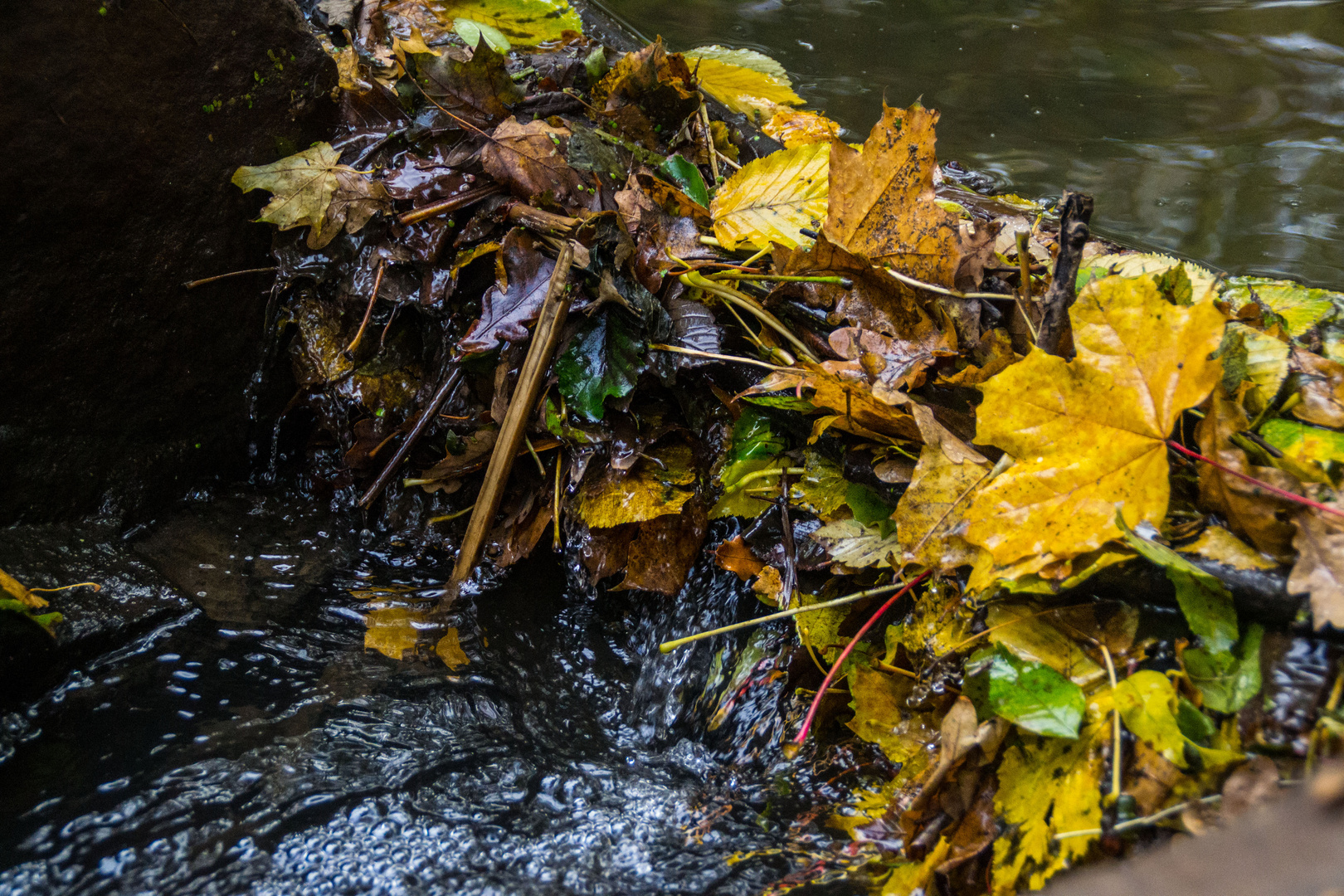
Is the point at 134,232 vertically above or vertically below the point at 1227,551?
above

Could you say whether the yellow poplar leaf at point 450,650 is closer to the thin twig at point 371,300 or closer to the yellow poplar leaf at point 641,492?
the yellow poplar leaf at point 641,492

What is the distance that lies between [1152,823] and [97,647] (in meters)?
1.58

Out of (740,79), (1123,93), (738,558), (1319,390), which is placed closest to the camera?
(1319,390)

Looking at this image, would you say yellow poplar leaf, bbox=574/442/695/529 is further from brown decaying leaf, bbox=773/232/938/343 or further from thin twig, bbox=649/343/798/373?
brown decaying leaf, bbox=773/232/938/343

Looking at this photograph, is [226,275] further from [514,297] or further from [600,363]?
[600,363]

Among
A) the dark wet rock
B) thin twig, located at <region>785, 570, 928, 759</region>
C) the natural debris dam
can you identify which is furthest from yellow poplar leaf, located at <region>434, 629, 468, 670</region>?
the dark wet rock

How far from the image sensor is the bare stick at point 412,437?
1707mm

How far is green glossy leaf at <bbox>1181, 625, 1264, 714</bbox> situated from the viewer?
0.87 metres

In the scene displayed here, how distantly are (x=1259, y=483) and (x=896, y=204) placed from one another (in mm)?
718

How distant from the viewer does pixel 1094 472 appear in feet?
3.21

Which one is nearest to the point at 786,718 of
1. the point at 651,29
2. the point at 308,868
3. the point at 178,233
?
the point at 308,868

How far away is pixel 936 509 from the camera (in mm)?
1103

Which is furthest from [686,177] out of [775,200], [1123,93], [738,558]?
[1123,93]

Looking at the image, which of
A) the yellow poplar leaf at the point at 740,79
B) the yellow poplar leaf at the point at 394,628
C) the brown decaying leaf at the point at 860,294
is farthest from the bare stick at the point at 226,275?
the yellow poplar leaf at the point at 740,79
